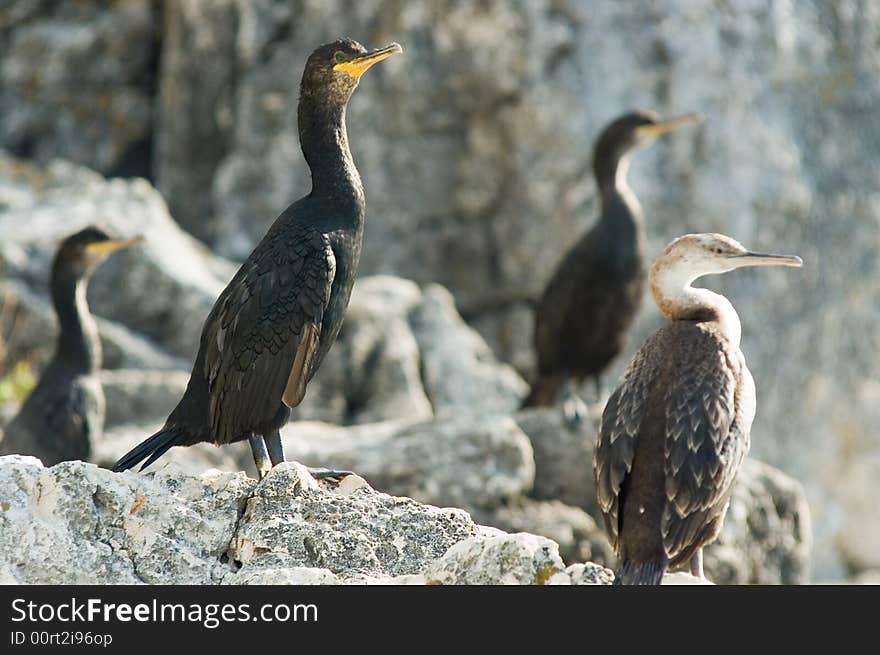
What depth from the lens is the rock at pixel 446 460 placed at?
9.09 m

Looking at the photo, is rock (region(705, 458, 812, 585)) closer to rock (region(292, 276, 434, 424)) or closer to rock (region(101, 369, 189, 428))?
rock (region(292, 276, 434, 424))

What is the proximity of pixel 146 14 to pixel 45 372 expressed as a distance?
610cm

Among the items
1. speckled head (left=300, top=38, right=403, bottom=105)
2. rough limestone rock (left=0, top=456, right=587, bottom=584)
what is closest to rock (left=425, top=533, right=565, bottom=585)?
rough limestone rock (left=0, top=456, right=587, bottom=584)

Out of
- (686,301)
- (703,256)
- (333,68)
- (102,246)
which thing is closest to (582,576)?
(686,301)

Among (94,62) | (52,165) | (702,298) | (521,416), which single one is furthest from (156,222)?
(702,298)

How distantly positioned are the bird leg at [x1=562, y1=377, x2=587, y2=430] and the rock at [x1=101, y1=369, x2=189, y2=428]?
8.00 feet

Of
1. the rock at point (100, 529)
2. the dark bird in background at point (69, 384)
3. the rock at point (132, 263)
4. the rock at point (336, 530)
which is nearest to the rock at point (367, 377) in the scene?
the rock at point (132, 263)

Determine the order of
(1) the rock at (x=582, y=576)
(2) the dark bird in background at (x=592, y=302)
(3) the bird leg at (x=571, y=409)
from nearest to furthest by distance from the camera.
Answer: (1) the rock at (x=582, y=576) → (3) the bird leg at (x=571, y=409) → (2) the dark bird in background at (x=592, y=302)

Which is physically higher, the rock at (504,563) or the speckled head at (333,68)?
the speckled head at (333,68)

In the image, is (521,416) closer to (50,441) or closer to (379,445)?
(379,445)

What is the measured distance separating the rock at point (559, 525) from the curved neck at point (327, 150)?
2.80 metres

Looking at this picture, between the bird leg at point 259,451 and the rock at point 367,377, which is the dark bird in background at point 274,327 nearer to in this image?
the bird leg at point 259,451

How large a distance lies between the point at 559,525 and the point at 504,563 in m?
4.38

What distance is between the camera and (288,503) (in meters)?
5.65
